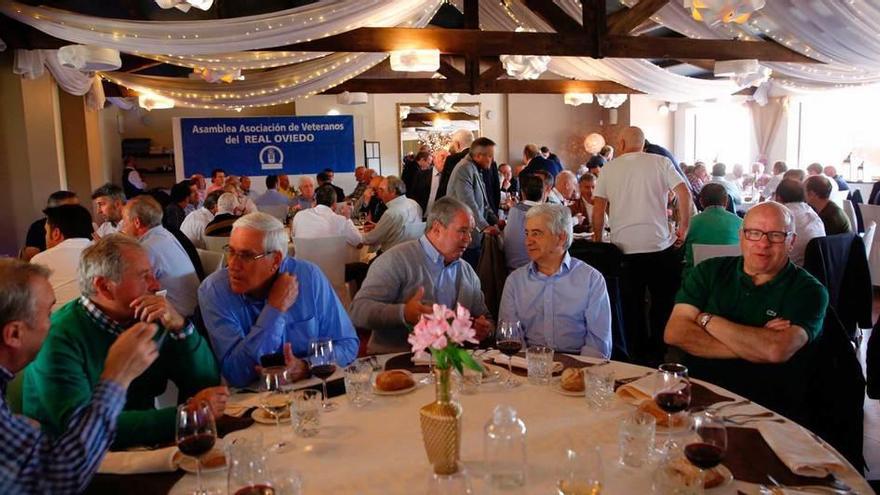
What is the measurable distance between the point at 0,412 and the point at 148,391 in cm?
107

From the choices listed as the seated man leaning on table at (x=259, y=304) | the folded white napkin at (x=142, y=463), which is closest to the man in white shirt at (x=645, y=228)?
the seated man leaning on table at (x=259, y=304)

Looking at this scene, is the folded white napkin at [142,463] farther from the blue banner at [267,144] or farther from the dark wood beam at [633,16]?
the blue banner at [267,144]

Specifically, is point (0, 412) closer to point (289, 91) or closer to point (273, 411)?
point (273, 411)

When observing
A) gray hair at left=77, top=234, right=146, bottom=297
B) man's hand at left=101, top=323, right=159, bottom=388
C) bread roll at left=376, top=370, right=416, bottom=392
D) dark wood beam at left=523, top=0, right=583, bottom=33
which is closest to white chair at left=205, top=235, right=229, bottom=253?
dark wood beam at left=523, top=0, right=583, bottom=33

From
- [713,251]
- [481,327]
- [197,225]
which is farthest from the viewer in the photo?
[197,225]

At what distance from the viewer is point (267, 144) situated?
1162 cm

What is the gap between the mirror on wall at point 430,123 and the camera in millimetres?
14664

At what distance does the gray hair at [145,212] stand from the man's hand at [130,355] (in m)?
2.61

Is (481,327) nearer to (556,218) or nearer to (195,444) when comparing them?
(556,218)

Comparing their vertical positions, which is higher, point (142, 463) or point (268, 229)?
point (268, 229)

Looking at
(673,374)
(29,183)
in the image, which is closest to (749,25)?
(673,374)

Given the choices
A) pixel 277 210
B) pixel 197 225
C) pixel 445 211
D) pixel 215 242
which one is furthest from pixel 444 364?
pixel 277 210

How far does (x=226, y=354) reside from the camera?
2549 millimetres

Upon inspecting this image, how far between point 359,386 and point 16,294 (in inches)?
36.6
